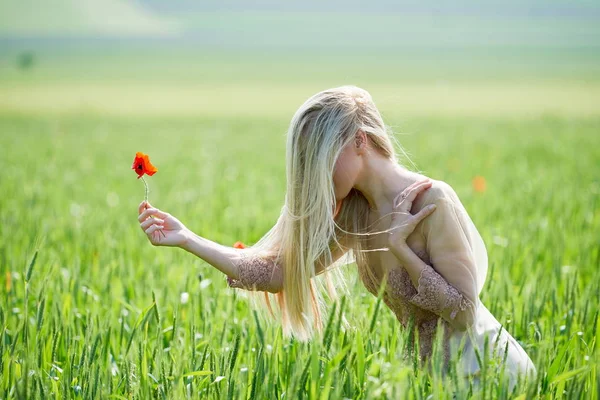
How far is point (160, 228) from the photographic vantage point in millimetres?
2697

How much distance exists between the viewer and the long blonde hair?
2598mm

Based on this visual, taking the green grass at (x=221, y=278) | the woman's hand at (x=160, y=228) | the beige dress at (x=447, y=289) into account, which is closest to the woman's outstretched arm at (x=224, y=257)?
the woman's hand at (x=160, y=228)

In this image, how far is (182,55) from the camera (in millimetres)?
94875

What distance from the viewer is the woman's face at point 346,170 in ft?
8.71

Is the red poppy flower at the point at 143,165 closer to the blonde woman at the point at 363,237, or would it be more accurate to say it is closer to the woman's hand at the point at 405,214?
the blonde woman at the point at 363,237

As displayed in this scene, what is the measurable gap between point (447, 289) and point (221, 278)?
6.75 ft

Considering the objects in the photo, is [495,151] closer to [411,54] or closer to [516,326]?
[516,326]

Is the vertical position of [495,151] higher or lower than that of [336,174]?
lower

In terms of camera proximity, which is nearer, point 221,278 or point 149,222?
point 149,222

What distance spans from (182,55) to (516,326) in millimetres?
94490

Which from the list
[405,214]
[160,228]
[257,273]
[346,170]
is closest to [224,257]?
[257,273]

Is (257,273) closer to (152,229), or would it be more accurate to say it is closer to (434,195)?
(152,229)

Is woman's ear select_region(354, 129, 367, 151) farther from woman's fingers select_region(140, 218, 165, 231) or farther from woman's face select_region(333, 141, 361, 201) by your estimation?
woman's fingers select_region(140, 218, 165, 231)

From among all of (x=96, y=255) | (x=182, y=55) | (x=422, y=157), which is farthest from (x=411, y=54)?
(x=96, y=255)
